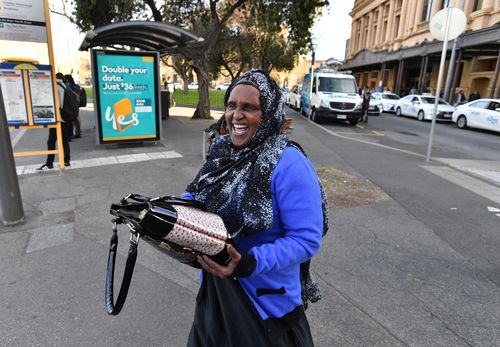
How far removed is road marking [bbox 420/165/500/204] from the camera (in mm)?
6525

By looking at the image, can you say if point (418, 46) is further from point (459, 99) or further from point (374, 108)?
point (374, 108)

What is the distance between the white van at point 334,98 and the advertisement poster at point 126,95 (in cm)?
918

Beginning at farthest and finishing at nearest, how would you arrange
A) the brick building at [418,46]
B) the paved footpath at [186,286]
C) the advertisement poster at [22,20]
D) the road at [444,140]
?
the brick building at [418,46], the road at [444,140], the advertisement poster at [22,20], the paved footpath at [186,286]

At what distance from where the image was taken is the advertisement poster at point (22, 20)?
5.81 metres

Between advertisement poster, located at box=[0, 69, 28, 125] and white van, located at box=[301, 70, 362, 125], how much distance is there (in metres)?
12.6

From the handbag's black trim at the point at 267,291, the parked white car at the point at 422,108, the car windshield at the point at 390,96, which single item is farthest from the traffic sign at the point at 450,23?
the car windshield at the point at 390,96

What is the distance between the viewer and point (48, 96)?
6520 millimetres

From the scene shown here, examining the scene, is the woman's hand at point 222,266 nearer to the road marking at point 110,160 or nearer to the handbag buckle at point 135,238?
the handbag buckle at point 135,238

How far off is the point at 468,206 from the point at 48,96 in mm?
7480

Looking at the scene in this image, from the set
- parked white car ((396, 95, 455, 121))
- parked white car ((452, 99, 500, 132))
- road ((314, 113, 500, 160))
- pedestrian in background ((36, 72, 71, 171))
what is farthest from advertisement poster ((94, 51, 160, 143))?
parked white car ((396, 95, 455, 121))

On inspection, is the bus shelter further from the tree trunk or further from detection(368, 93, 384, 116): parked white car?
detection(368, 93, 384, 116): parked white car

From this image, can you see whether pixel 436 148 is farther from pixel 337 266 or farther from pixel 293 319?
pixel 293 319

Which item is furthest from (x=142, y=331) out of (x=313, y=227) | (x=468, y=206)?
(x=468, y=206)

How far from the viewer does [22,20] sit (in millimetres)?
5957
